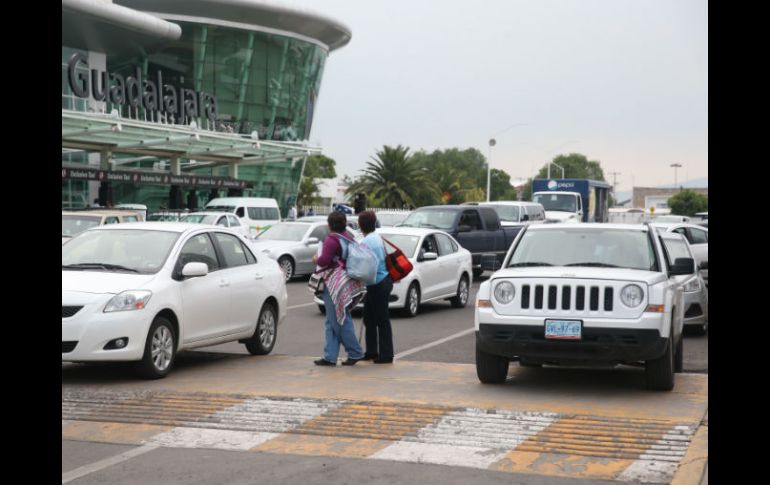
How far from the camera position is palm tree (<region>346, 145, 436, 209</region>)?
75688 mm

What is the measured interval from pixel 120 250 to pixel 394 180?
2566 inches

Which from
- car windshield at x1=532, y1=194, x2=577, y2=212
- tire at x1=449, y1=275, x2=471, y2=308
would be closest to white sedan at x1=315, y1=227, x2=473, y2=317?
tire at x1=449, y1=275, x2=471, y2=308

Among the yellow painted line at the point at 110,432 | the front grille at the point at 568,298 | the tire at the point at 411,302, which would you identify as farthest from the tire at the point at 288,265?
the yellow painted line at the point at 110,432

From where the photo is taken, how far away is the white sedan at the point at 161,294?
33.0 feet

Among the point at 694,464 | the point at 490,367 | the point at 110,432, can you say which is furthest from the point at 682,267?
the point at 110,432

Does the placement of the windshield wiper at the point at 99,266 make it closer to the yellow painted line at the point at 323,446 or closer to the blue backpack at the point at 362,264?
the blue backpack at the point at 362,264

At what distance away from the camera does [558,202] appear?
150 feet

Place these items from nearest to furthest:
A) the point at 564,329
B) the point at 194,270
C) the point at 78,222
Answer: the point at 564,329, the point at 194,270, the point at 78,222

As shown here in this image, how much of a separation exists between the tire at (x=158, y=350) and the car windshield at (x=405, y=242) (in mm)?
8230

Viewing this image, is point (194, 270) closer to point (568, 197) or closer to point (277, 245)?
point (277, 245)

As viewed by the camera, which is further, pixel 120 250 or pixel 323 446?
pixel 120 250
